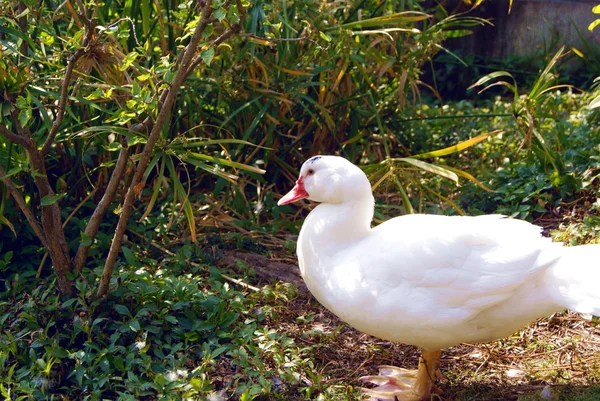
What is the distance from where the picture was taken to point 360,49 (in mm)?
4289

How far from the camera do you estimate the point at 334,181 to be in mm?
3051

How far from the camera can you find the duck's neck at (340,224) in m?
3.00

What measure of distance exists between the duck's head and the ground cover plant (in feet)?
0.78

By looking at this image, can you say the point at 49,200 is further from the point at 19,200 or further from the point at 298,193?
the point at 298,193

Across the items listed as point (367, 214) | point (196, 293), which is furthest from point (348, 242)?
point (196, 293)

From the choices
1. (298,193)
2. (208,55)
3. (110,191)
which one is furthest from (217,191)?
(208,55)

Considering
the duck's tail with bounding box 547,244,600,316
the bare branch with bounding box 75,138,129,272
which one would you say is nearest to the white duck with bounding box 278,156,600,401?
the duck's tail with bounding box 547,244,600,316

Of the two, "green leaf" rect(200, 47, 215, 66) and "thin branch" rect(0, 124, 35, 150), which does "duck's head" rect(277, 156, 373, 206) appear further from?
"thin branch" rect(0, 124, 35, 150)

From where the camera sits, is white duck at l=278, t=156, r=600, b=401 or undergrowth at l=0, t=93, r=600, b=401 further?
undergrowth at l=0, t=93, r=600, b=401

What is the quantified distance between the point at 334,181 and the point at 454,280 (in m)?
0.63

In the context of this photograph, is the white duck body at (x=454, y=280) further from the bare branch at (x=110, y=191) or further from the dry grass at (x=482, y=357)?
the bare branch at (x=110, y=191)

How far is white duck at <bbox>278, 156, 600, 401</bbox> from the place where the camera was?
8.80 ft

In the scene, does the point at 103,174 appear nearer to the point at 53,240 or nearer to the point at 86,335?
the point at 53,240

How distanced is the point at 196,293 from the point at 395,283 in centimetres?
99
